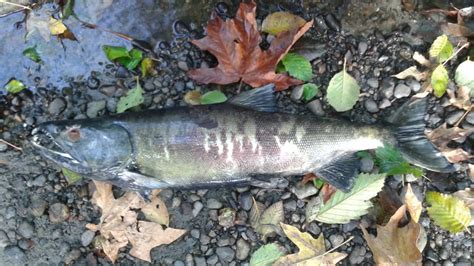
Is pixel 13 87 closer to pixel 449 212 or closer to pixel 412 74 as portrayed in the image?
pixel 412 74

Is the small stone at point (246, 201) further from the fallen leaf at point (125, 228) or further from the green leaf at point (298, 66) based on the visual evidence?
the green leaf at point (298, 66)

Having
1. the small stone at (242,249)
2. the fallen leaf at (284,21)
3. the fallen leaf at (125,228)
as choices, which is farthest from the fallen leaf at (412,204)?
the fallen leaf at (125,228)

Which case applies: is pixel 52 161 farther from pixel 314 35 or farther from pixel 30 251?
pixel 314 35

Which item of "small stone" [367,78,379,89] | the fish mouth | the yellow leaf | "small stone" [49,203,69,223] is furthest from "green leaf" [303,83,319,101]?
"small stone" [49,203,69,223]

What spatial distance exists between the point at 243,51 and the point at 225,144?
2.68 feet

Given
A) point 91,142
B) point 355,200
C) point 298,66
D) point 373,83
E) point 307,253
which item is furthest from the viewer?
point 373,83

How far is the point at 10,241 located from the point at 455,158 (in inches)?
156

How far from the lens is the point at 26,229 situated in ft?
14.8

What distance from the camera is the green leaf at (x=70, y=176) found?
4.47 metres

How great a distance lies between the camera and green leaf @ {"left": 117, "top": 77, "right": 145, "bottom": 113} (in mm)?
4480

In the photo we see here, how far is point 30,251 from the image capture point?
14.8ft

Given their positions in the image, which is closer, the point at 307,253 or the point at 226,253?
the point at 307,253

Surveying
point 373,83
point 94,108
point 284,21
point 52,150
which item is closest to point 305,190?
point 373,83

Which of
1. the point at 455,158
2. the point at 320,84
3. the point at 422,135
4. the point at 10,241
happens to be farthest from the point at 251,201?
the point at 10,241
